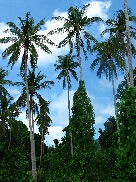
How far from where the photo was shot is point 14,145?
179ft

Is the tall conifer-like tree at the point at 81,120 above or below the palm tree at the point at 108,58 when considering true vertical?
below

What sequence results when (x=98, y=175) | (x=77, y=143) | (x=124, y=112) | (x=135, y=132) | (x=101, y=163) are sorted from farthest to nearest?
(x=77, y=143)
(x=101, y=163)
(x=98, y=175)
(x=124, y=112)
(x=135, y=132)

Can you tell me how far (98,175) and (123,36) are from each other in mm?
15440

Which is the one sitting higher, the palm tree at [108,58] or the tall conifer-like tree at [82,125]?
the palm tree at [108,58]

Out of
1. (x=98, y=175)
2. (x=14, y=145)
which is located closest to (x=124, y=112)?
(x=98, y=175)

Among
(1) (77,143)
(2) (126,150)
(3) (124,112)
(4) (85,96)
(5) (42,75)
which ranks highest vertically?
(5) (42,75)

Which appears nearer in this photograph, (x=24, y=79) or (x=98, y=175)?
(x=98, y=175)

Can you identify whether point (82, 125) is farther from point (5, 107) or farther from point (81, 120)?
point (5, 107)

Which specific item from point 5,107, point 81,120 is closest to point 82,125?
point 81,120

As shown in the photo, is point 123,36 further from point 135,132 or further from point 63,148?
point 135,132

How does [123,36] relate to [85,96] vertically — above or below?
above

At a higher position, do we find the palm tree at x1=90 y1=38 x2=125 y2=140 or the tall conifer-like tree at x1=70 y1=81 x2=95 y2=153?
the palm tree at x1=90 y1=38 x2=125 y2=140

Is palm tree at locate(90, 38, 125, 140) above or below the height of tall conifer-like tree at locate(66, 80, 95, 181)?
above

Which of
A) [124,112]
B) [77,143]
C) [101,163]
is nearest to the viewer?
[124,112]
